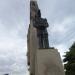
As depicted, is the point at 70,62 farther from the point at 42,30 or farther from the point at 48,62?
the point at 48,62

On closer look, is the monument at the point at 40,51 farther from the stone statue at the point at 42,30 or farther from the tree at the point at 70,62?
the tree at the point at 70,62

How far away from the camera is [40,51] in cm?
2170

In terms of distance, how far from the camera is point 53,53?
21516 mm

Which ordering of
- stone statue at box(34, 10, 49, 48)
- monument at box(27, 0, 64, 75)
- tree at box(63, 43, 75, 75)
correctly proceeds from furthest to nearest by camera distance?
1. tree at box(63, 43, 75, 75)
2. stone statue at box(34, 10, 49, 48)
3. monument at box(27, 0, 64, 75)

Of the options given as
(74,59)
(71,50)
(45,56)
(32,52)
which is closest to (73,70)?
(74,59)

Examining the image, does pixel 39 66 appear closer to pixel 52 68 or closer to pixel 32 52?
pixel 52 68

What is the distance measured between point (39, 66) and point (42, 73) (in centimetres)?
70

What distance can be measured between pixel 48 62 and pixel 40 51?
1.41 metres

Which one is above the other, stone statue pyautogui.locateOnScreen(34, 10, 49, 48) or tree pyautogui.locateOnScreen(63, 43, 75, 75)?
stone statue pyautogui.locateOnScreen(34, 10, 49, 48)

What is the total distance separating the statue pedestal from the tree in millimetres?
7367

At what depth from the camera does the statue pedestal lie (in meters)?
20.6

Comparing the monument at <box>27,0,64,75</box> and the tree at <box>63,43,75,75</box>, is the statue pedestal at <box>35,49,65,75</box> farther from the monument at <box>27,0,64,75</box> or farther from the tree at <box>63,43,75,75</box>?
the tree at <box>63,43,75,75</box>

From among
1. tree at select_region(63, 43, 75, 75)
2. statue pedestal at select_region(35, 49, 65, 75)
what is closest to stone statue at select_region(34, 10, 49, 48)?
statue pedestal at select_region(35, 49, 65, 75)

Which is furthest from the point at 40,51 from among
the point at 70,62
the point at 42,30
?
the point at 70,62
